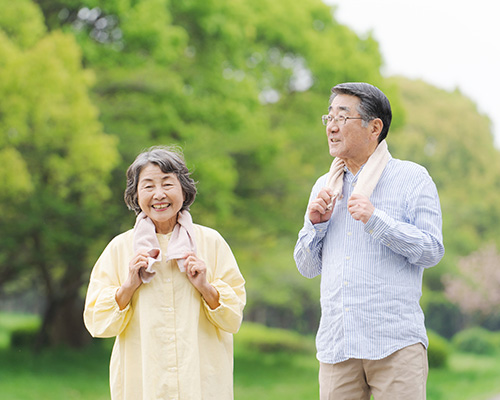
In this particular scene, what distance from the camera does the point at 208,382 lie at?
8.89ft

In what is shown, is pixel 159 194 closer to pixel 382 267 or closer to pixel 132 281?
pixel 132 281

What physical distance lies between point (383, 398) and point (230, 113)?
913 cm

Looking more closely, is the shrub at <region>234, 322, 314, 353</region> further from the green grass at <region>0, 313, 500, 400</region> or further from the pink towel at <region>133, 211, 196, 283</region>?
the pink towel at <region>133, 211, 196, 283</region>

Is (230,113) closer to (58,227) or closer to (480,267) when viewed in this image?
(58,227)

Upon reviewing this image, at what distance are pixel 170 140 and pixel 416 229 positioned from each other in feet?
30.3

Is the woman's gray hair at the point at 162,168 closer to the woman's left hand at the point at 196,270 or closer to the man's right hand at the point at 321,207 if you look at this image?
the woman's left hand at the point at 196,270

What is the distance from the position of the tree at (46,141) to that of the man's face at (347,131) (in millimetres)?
6883

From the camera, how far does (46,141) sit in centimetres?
964

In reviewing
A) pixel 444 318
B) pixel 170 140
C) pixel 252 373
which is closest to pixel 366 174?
pixel 170 140

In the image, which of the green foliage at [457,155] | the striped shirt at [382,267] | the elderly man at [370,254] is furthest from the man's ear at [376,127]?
the green foliage at [457,155]

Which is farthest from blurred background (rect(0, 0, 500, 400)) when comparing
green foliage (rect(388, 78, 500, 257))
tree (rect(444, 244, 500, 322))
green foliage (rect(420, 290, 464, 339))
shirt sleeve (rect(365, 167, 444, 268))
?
shirt sleeve (rect(365, 167, 444, 268))

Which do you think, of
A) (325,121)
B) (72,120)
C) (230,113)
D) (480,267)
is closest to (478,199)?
(480,267)

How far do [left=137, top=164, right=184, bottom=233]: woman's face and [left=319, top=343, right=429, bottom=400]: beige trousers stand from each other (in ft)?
2.74

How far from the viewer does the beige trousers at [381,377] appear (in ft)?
8.46
